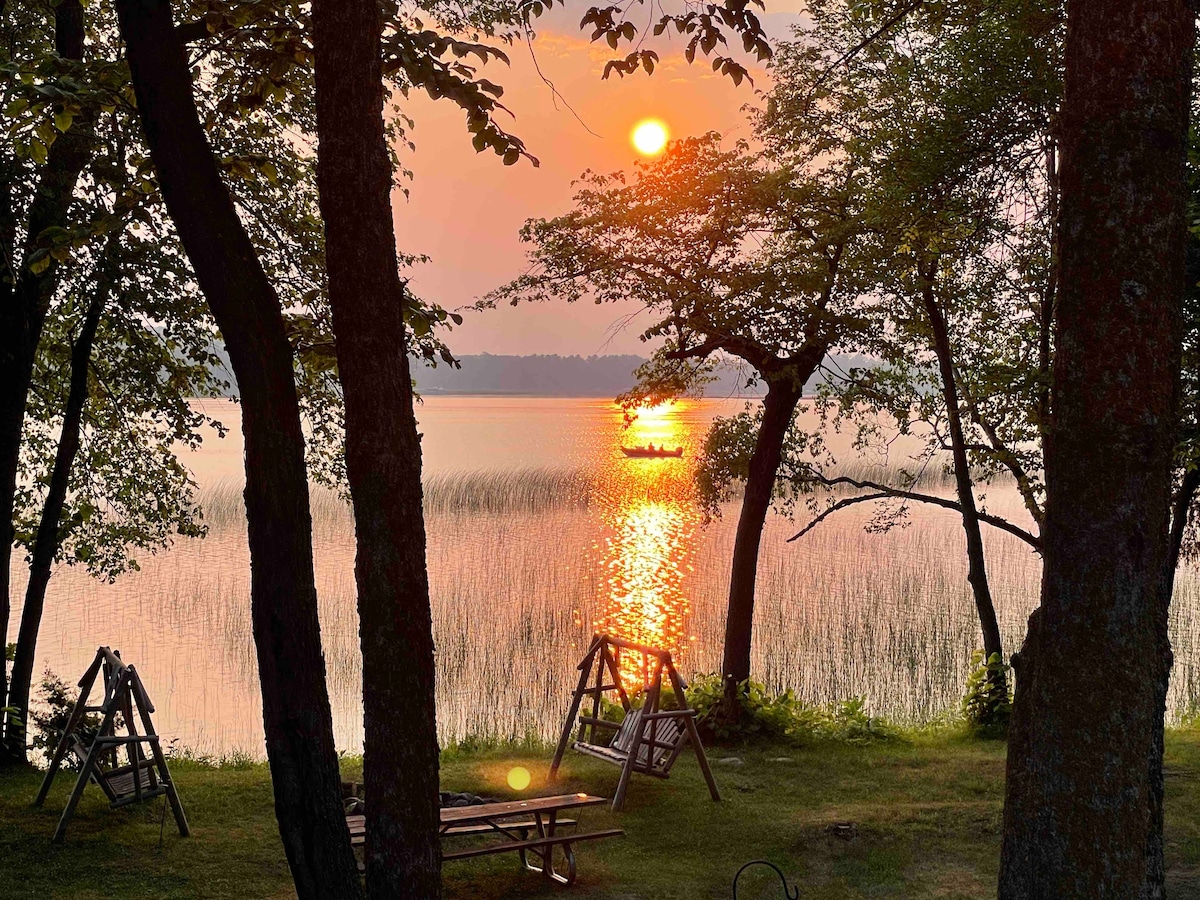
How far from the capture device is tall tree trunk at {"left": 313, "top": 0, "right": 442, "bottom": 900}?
4.14 m

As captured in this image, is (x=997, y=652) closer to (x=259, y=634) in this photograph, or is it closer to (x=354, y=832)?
(x=354, y=832)

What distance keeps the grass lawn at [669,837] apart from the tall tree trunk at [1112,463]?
2792 mm

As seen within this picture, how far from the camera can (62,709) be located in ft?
29.8

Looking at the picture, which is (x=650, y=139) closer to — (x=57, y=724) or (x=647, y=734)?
(x=647, y=734)

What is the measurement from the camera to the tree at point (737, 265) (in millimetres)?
11469

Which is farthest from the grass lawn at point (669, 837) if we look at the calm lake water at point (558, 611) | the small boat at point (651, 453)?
the small boat at point (651, 453)

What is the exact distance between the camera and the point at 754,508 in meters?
12.1

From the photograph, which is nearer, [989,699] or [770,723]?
[770,723]

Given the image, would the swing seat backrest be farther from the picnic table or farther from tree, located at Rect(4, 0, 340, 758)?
tree, located at Rect(4, 0, 340, 758)

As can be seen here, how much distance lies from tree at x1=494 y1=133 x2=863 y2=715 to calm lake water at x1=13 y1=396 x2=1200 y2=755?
3.40m

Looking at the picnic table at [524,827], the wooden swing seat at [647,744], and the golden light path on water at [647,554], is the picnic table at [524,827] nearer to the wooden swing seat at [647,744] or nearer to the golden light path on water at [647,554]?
the wooden swing seat at [647,744]

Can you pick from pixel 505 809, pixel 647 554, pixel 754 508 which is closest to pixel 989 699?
pixel 754 508

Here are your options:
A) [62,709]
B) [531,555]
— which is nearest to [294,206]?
[62,709]

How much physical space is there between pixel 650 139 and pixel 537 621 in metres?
8.60
